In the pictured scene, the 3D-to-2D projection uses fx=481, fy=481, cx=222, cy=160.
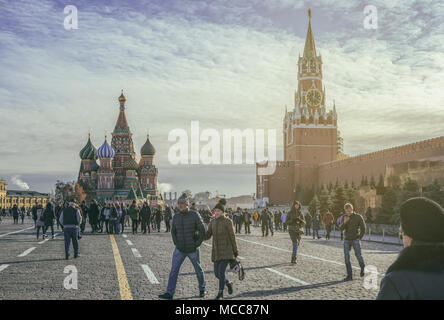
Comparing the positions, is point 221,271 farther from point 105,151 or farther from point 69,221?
point 105,151

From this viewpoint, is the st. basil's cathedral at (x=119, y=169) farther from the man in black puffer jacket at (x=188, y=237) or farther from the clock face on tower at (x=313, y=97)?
the man in black puffer jacket at (x=188, y=237)

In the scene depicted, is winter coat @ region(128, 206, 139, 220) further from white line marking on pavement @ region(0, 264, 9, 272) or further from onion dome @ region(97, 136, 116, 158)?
onion dome @ region(97, 136, 116, 158)

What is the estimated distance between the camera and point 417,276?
2262 mm

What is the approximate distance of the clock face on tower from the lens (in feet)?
316

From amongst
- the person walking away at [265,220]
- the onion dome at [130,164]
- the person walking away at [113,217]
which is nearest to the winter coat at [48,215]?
the person walking away at [113,217]

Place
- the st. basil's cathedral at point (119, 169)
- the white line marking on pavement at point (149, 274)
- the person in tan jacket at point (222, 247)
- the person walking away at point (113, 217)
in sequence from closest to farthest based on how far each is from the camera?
the person in tan jacket at point (222, 247) < the white line marking on pavement at point (149, 274) < the person walking away at point (113, 217) < the st. basil's cathedral at point (119, 169)

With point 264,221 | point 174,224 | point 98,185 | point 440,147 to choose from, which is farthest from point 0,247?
point 98,185

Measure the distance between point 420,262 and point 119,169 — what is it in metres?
89.2

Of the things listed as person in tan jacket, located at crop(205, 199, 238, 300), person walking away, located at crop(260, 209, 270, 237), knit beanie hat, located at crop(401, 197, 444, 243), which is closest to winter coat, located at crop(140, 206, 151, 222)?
person walking away, located at crop(260, 209, 270, 237)

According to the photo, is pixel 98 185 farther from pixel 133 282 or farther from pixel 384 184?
pixel 133 282

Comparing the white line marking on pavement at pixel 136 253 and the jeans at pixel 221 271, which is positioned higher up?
the jeans at pixel 221 271

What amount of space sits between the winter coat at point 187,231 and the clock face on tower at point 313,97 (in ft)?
299

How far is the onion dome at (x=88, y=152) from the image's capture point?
94.1 m

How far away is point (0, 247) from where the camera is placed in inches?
594
